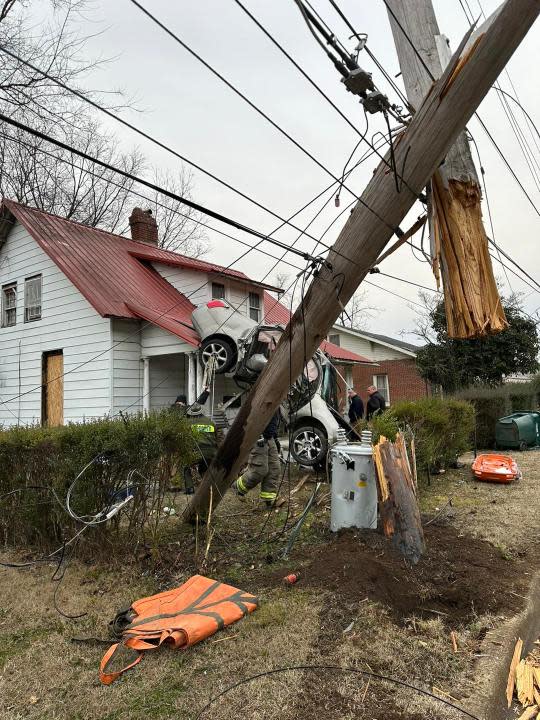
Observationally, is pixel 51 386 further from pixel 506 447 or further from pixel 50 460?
pixel 506 447

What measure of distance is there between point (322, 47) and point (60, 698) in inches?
189

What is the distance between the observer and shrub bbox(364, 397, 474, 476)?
26.3 ft

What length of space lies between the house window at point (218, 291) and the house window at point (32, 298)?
500 cm

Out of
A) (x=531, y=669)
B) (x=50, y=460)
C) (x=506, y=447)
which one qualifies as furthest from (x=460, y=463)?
(x=50, y=460)

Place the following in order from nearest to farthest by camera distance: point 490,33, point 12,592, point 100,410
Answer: point 490,33 → point 12,592 → point 100,410

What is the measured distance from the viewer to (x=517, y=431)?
13.1 m

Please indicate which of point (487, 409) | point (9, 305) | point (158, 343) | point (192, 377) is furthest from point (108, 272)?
point (487, 409)

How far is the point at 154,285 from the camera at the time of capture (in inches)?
571

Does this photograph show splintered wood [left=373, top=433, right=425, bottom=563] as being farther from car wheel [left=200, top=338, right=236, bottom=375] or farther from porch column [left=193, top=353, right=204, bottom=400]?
porch column [left=193, top=353, right=204, bottom=400]

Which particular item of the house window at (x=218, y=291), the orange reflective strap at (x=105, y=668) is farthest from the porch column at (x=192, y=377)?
the orange reflective strap at (x=105, y=668)

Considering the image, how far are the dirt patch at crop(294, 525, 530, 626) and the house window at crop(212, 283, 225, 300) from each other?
1101cm

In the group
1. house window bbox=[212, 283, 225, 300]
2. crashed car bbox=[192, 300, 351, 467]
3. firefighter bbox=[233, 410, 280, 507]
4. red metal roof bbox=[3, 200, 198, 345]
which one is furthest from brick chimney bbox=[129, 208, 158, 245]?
firefighter bbox=[233, 410, 280, 507]

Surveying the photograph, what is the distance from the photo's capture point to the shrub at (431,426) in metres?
8.01

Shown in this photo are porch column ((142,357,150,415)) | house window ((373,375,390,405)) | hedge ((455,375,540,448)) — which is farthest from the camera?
house window ((373,375,390,405))
